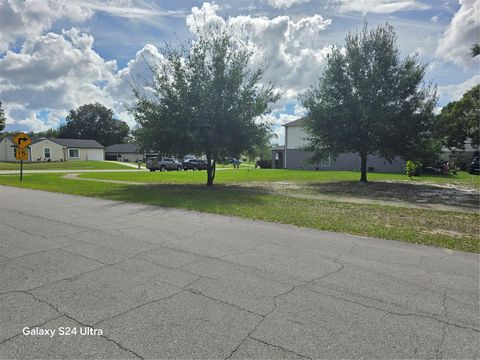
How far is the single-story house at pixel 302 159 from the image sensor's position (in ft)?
132

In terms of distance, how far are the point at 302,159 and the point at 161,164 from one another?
1834cm

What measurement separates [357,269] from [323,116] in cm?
1836

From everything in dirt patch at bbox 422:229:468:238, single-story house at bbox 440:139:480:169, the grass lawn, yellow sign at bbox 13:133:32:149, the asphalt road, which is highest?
yellow sign at bbox 13:133:32:149

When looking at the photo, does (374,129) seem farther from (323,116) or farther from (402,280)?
(402,280)

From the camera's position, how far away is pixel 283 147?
49.0m

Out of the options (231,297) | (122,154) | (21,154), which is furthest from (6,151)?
A: (231,297)

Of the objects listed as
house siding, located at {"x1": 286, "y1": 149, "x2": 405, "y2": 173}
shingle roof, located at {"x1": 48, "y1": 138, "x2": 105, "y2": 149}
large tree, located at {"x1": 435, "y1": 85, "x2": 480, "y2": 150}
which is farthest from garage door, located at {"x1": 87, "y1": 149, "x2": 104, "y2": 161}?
large tree, located at {"x1": 435, "y1": 85, "x2": 480, "y2": 150}

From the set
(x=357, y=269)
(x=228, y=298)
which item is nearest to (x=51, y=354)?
(x=228, y=298)

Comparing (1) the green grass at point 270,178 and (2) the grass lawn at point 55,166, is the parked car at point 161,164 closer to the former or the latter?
(1) the green grass at point 270,178

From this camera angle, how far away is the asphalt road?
9.61ft

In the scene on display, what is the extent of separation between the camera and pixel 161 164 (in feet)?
138

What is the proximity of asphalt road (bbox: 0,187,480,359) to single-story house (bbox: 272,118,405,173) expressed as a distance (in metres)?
34.1

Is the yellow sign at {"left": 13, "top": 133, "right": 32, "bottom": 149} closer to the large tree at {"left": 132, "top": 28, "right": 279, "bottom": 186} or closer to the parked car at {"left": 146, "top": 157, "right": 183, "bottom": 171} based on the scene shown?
the large tree at {"left": 132, "top": 28, "right": 279, "bottom": 186}

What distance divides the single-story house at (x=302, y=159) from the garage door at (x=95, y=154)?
39940 millimetres
